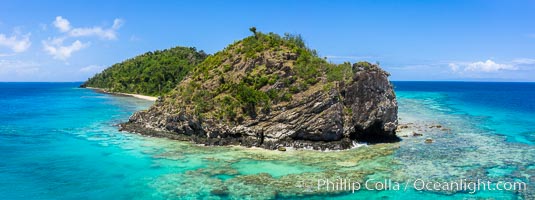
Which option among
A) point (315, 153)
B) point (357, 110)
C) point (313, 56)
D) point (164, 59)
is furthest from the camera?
point (164, 59)

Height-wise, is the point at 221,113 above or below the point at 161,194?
above

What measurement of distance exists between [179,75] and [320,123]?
88.9 metres

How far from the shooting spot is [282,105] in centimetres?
3959

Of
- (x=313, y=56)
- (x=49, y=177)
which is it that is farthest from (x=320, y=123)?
(x=49, y=177)

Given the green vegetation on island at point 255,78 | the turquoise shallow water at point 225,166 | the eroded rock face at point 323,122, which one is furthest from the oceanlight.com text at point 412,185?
the green vegetation on island at point 255,78

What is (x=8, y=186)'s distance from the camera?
26.2m

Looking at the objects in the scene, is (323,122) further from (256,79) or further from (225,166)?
(225,166)

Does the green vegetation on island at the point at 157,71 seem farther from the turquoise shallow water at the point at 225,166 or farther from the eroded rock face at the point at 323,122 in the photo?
the eroded rock face at the point at 323,122

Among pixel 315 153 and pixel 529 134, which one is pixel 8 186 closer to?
pixel 315 153

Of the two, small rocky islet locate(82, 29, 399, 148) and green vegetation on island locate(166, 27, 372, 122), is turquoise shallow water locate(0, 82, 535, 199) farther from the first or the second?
green vegetation on island locate(166, 27, 372, 122)

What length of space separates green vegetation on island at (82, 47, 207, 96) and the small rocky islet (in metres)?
58.7

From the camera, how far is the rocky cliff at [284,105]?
3803 cm

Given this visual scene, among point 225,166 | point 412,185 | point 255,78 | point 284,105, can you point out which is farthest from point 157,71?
point 412,185

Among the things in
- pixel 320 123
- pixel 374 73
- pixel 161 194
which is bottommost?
pixel 161 194
